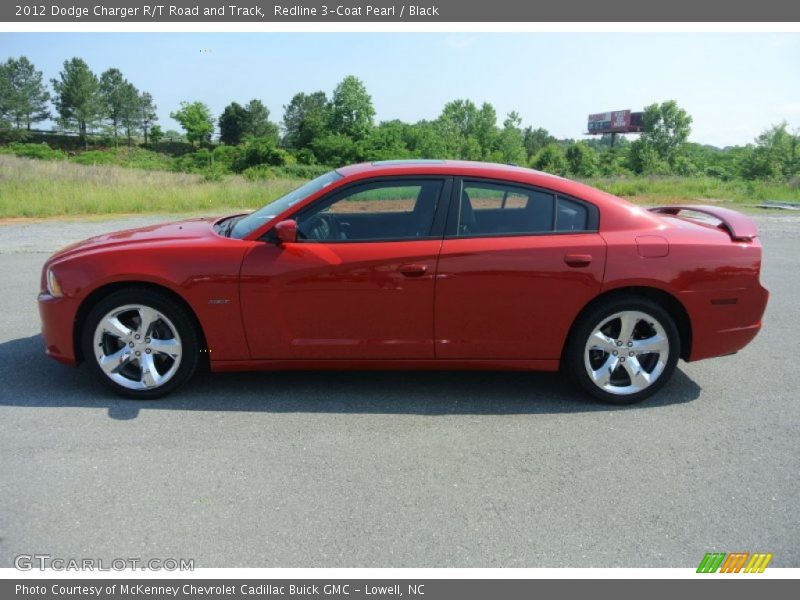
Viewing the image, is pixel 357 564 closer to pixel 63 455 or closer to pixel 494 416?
pixel 494 416

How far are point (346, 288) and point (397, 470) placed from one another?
1.22 m

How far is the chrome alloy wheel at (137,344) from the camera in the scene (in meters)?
3.91

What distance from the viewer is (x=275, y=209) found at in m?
4.28

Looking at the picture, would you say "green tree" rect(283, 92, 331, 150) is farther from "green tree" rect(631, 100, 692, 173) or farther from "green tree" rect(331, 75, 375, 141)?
"green tree" rect(631, 100, 692, 173)

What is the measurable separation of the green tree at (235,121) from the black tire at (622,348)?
89.1 meters

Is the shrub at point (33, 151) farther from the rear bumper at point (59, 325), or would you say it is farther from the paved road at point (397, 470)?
the paved road at point (397, 470)

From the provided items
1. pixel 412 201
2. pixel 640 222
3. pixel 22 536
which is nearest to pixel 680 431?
pixel 640 222

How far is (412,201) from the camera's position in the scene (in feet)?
13.5

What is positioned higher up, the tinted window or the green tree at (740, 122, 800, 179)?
the green tree at (740, 122, 800, 179)

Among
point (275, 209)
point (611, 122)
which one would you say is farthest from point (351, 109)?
point (611, 122)

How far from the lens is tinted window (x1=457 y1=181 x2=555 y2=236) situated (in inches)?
157

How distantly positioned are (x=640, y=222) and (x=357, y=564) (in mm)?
2893

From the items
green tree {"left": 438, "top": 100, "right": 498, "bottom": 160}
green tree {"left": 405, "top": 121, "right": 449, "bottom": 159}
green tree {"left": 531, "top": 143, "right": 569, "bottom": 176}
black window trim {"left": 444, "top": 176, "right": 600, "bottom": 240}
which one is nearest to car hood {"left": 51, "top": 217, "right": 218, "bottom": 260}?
black window trim {"left": 444, "top": 176, "right": 600, "bottom": 240}

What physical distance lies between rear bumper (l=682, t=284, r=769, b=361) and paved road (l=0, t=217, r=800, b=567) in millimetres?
409
